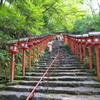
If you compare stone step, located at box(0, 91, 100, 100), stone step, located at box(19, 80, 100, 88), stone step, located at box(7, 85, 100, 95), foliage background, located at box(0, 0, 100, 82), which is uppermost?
foliage background, located at box(0, 0, 100, 82)

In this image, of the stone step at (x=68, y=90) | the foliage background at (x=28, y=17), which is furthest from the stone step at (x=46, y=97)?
the foliage background at (x=28, y=17)

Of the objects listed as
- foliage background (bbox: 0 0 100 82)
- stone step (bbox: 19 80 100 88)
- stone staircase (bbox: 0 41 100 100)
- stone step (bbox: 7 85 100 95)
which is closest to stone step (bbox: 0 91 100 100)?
stone staircase (bbox: 0 41 100 100)

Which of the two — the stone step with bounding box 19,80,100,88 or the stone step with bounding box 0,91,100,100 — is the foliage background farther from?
the stone step with bounding box 0,91,100,100

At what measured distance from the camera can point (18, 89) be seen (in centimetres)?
454

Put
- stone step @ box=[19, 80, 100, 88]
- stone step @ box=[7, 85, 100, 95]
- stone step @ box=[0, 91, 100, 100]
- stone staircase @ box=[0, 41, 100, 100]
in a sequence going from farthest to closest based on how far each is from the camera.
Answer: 1. stone step @ box=[19, 80, 100, 88]
2. stone step @ box=[7, 85, 100, 95]
3. stone staircase @ box=[0, 41, 100, 100]
4. stone step @ box=[0, 91, 100, 100]

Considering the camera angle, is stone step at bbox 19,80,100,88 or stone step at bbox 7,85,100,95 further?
stone step at bbox 19,80,100,88

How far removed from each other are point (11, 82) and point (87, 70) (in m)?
3.90

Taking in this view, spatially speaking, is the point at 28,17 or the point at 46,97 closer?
the point at 46,97

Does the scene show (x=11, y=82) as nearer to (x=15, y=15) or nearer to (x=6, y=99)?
(x=6, y=99)

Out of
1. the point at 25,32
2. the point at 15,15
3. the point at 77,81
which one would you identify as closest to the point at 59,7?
the point at 25,32

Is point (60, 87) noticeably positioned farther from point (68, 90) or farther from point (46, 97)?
point (46, 97)

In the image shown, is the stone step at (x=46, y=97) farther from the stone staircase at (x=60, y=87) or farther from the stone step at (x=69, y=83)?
the stone step at (x=69, y=83)

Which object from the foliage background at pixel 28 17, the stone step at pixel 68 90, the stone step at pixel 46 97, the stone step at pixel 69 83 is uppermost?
the foliage background at pixel 28 17

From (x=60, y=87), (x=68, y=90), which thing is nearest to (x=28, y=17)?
(x=60, y=87)
